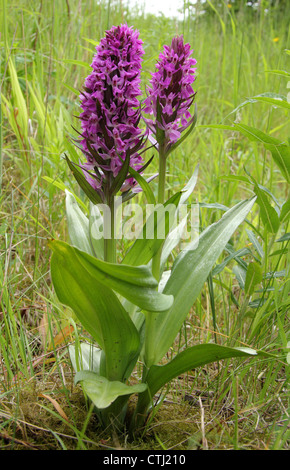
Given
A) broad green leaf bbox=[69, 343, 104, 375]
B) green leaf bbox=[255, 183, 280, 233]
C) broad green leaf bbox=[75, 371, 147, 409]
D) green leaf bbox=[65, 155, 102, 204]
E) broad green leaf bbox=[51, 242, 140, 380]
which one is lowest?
broad green leaf bbox=[69, 343, 104, 375]

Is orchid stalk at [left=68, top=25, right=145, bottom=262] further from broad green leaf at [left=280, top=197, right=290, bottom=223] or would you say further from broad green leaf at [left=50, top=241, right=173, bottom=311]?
broad green leaf at [left=280, top=197, right=290, bottom=223]

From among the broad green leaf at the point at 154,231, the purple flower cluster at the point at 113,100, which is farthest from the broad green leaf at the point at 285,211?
the purple flower cluster at the point at 113,100

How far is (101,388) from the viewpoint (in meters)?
1.13

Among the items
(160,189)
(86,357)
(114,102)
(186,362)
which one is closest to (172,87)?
(114,102)

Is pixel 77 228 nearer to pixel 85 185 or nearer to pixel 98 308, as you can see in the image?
pixel 85 185

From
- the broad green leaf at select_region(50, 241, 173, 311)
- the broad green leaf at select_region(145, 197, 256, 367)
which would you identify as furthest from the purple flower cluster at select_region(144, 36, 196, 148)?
the broad green leaf at select_region(50, 241, 173, 311)

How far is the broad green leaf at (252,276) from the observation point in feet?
4.76

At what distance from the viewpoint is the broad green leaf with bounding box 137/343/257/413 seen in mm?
1132

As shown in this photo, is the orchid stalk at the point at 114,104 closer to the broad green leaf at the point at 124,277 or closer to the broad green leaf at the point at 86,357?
the broad green leaf at the point at 124,277

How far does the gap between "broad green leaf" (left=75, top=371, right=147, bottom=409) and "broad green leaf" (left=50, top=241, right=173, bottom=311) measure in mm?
234

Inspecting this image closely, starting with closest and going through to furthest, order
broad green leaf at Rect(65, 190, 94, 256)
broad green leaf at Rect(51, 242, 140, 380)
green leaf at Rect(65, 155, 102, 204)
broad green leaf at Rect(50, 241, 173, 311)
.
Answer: broad green leaf at Rect(50, 241, 173, 311)
broad green leaf at Rect(51, 242, 140, 380)
green leaf at Rect(65, 155, 102, 204)
broad green leaf at Rect(65, 190, 94, 256)

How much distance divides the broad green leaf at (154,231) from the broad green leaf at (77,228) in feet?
0.70

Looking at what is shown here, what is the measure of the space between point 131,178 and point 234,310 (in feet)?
3.09

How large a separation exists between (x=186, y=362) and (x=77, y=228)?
56 cm
